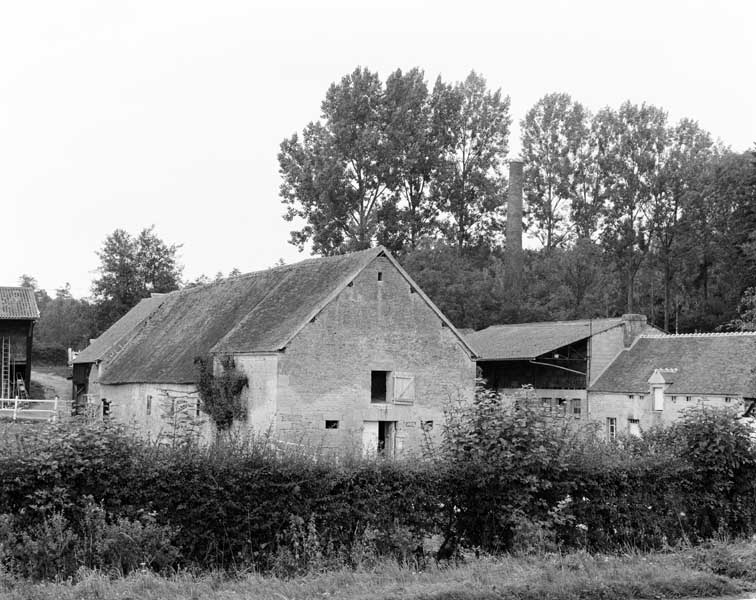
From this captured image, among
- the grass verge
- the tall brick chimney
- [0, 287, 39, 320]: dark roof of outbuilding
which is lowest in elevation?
the grass verge

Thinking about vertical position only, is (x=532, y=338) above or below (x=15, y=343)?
above

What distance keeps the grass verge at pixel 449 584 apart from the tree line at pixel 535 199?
45.6m

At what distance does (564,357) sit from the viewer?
4453 cm

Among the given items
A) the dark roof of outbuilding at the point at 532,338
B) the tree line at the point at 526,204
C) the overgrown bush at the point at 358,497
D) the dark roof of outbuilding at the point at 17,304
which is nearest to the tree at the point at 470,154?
the tree line at the point at 526,204

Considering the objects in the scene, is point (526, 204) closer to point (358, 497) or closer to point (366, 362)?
point (366, 362)

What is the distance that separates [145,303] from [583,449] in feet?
137

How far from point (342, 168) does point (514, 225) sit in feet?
41.6

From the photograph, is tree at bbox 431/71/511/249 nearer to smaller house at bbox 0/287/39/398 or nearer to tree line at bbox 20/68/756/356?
tree line at bbox 20/68/756/356

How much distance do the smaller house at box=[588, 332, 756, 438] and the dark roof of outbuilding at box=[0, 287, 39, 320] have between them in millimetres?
26111

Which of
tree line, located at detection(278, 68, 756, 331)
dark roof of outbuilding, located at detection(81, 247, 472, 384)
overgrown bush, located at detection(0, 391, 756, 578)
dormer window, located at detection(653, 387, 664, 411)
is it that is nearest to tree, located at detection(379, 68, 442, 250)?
tree line, located at detection(278, 68, 756, 331)

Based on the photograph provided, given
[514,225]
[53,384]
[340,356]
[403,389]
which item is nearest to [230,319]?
[340,356]

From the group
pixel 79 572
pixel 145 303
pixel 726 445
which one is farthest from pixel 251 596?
pixel 145 303

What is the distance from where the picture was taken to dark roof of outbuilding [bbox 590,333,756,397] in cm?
3772

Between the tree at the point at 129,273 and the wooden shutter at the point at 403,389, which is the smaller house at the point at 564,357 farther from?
the tree at the point at 129,273
